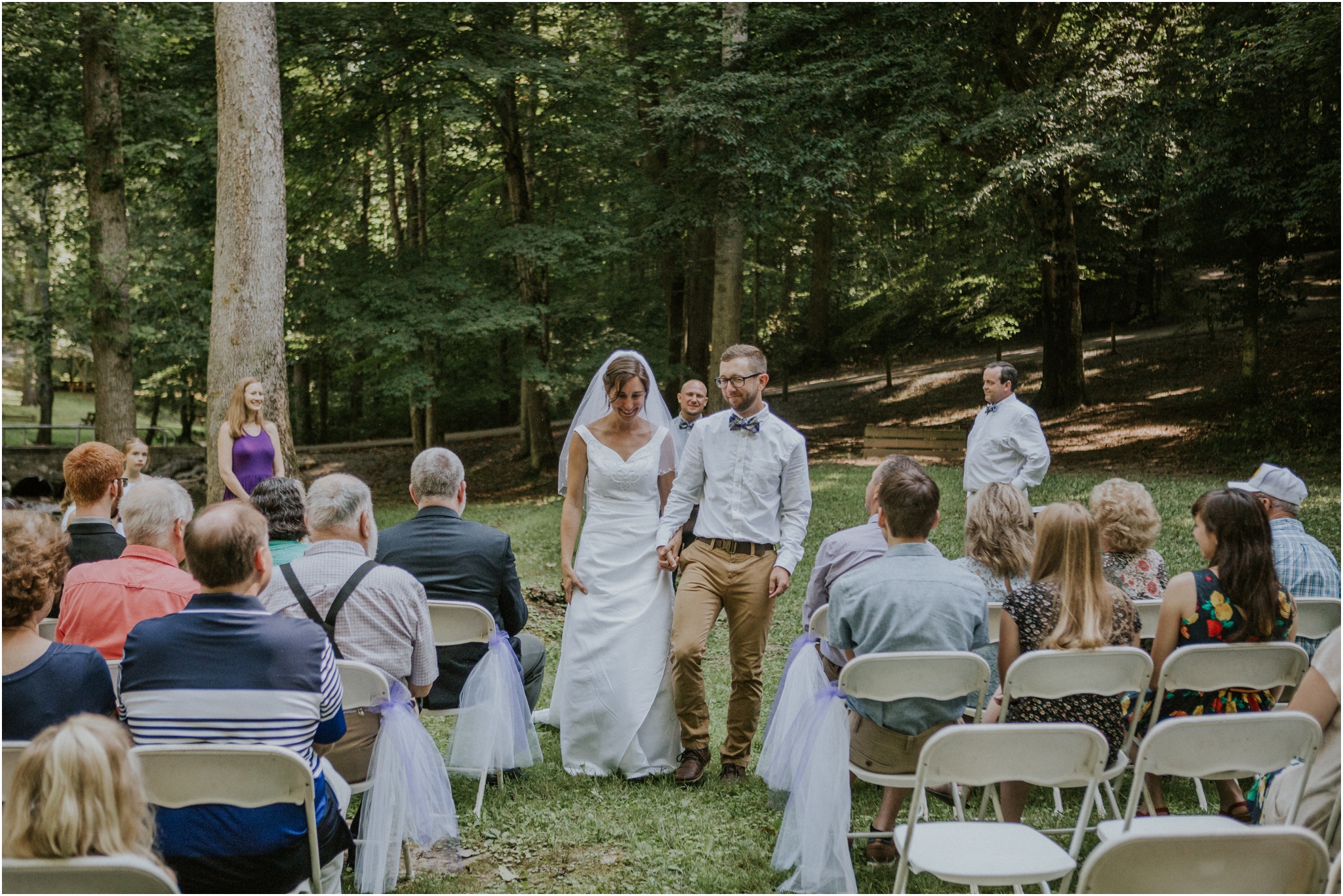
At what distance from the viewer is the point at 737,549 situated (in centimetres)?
436

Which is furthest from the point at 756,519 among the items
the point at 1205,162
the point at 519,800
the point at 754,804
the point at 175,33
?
the point at 175,33

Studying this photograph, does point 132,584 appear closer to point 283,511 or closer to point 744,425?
point 283,511

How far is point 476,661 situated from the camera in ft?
13.6

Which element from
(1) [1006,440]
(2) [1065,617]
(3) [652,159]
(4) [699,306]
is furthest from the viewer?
(4) [699,306]

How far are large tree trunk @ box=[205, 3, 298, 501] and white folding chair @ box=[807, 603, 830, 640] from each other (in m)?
6.58

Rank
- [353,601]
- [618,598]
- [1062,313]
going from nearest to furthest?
[353,601], [618,598], [1062,313]

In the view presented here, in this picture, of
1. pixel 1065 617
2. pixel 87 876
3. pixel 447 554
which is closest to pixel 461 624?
pixel 447 554

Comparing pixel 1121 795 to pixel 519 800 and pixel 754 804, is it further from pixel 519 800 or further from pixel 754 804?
pixel 519 800

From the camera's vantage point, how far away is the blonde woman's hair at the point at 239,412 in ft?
22.5

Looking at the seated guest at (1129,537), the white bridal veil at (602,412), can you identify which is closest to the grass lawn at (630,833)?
the seated guest at (1129,537)

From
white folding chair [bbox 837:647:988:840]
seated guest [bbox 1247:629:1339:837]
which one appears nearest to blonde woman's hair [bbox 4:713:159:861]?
white folding chair [bbox 837:647:988:840]

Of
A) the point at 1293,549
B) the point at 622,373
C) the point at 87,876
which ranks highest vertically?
the point at 622,373

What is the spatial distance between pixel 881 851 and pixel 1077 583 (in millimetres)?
1192

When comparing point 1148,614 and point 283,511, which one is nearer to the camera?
point 283,511
